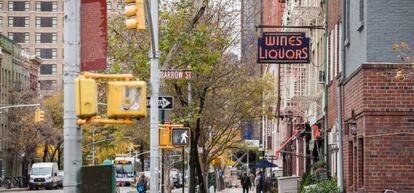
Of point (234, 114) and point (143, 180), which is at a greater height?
point (234, 114)

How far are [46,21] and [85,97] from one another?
14595 centimetres

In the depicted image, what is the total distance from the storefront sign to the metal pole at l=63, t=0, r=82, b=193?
17862mm

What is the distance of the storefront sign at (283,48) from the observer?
97.9ft

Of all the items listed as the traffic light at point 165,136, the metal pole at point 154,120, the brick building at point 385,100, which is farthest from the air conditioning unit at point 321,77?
the metal pole at point 154,120

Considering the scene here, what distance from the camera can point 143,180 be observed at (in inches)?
2042

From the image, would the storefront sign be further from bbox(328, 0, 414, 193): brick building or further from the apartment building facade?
the apartment building facade

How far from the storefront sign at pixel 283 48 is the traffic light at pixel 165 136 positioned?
5.58 metres

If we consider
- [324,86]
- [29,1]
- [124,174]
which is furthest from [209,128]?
[29,1]

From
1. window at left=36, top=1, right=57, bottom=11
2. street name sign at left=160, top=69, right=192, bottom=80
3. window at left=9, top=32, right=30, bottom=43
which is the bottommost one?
street name sign at left=160, top=69, right=192, bottom=80

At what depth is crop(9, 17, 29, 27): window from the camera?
152750mm

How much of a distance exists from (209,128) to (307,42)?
52.1ft

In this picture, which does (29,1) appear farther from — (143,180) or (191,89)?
(191,89)

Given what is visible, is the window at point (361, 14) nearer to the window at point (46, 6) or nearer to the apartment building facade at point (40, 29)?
the apartment building facade at point (40, 29)

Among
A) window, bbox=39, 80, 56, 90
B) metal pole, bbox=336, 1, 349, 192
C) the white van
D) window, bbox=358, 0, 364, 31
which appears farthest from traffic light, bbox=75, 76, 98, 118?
window, bbox=39, 80, 56, 90
